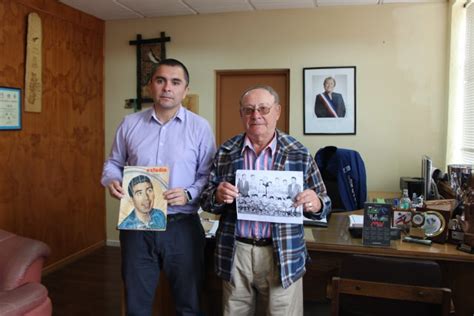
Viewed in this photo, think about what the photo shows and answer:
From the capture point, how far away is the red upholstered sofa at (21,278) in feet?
6.03

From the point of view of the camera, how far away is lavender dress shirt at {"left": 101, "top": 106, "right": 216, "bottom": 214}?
1.75 meters

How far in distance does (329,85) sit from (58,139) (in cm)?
271

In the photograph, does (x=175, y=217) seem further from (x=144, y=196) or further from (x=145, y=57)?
(x=145, y=57)

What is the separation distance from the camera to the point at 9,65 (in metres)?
3.22

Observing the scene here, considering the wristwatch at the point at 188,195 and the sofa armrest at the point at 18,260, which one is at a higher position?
the wristwatch at the point at 188,195

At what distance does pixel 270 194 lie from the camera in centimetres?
148

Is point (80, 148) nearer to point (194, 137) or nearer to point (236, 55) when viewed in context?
point (236, 55)

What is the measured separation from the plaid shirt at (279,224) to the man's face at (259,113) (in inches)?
3.2

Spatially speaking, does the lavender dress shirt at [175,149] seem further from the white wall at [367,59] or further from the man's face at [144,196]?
the white wall at [367,59]

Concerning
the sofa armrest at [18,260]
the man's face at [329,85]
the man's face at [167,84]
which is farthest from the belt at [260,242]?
the man's face at [329,85]

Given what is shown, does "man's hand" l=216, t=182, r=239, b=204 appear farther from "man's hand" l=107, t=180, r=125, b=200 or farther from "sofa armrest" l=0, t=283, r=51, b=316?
"sofa armrest" l=0, t=283, r=51, b=316

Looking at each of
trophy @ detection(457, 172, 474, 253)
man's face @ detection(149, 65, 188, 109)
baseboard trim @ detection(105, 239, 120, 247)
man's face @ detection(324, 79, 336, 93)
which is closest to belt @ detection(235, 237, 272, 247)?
man's face @ detection(149, 65, 188, 109)

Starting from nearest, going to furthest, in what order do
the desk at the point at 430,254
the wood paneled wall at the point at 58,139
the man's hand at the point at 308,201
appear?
the man's hand at the point at 308,201, the desk at the point at 430,254, the wood paneled wall at the point at 58,139

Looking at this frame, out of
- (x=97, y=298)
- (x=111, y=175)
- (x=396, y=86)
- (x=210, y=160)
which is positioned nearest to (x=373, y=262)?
(x=210, y=160)
